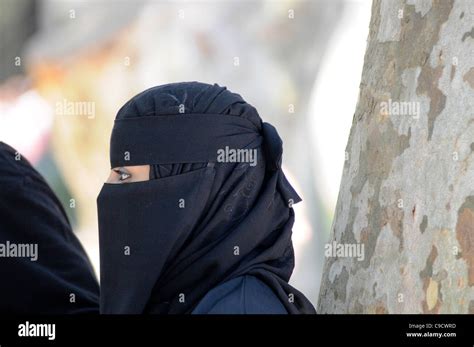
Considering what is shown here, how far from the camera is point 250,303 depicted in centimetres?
177

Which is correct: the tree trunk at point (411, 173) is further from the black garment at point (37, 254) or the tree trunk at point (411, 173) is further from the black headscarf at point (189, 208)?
the black garment at point (37, 254)

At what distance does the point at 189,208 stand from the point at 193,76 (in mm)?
3471

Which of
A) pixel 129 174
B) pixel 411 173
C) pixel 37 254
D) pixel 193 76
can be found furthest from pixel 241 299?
pixel 193 76

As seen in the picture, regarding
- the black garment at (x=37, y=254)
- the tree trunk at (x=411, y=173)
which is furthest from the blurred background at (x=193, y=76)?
the tree trunk at (x=411, y=173)

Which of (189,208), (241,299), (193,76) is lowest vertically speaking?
(241,299)

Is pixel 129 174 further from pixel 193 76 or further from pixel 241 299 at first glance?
pixel 193 76

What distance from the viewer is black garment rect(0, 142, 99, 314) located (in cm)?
239

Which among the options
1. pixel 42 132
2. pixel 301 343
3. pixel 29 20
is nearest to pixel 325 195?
pixel 42 132

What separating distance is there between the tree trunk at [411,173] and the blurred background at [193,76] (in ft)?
9.41

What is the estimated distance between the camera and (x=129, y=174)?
6.46 ft

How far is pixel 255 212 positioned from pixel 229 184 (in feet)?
0.27

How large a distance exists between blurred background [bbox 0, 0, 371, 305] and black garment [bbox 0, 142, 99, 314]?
268 cm

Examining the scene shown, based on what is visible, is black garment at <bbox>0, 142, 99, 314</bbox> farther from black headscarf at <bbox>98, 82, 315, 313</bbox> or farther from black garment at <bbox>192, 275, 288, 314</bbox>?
black garment at <bbox>192, 275, 288, 314</bbox>

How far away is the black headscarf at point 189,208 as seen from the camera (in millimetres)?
1863
